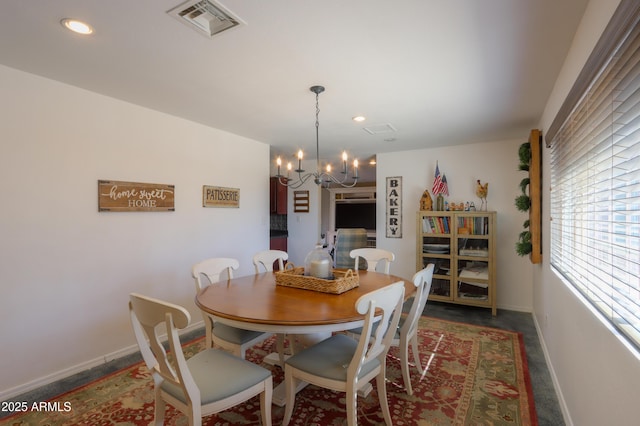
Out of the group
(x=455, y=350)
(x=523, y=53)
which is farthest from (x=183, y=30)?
(x=455, y=350)

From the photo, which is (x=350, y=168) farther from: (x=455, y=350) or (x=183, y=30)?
(x=183, y=30)

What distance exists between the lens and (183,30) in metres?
1.76

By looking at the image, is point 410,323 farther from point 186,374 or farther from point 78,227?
point 78,227

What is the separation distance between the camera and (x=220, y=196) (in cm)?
379

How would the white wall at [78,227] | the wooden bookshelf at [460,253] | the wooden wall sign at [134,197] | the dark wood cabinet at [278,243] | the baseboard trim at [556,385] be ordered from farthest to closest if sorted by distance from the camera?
the dark wood cabinet at [278,243] → the wooden bookshelf at [460,253] → the wooden wall sign at [134,197] → the white wall at [78,227] → the baseboard trim at [556,385]

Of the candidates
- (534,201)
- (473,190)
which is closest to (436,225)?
(473,190)

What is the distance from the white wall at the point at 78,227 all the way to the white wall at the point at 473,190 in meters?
2.93

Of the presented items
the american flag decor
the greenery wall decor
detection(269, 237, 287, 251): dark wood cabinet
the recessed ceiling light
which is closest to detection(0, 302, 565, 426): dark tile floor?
the greenery wall decor

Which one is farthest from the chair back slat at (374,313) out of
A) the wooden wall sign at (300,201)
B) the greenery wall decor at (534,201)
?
the wooden wall sign at (300,201)

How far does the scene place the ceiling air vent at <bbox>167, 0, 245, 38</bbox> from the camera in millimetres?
1560

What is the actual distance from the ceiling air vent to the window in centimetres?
160

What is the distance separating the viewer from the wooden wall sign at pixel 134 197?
2.72 meters

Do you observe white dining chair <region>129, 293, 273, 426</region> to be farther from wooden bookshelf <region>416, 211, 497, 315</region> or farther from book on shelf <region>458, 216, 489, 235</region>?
book on shelf <region>458, 216, 489, 235</region>

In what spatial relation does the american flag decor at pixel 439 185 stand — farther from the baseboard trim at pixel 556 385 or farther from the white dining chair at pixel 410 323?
the white dining chair at pixel 410 323
